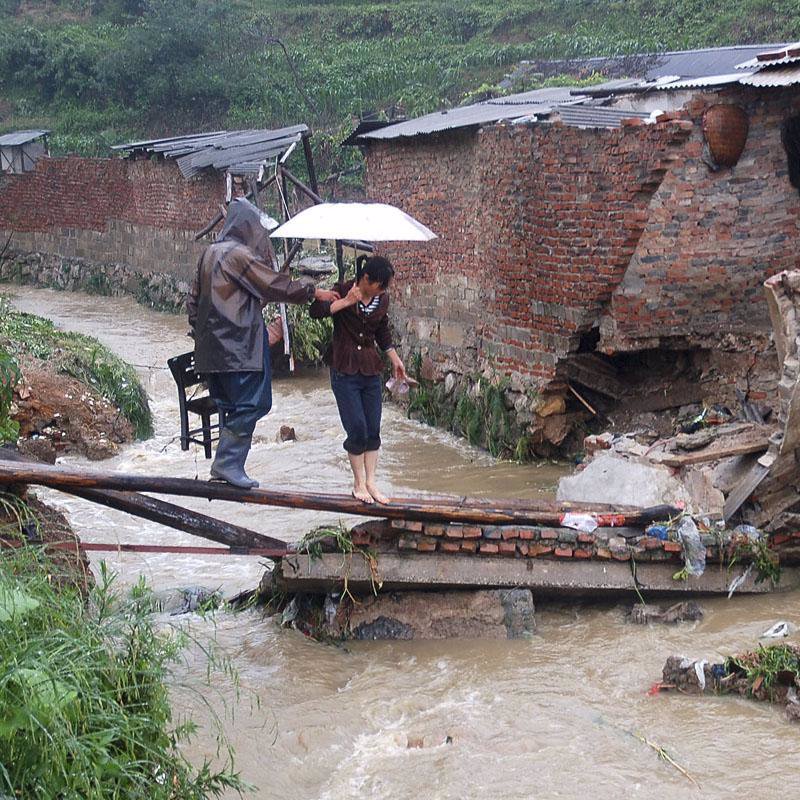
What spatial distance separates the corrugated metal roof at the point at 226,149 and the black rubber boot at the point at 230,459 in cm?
775

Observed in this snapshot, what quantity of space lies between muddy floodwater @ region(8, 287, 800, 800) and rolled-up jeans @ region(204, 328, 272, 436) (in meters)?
1.24

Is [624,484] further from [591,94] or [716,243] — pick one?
[591,94]

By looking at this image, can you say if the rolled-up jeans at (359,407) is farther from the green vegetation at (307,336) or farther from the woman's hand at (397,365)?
the green vegetation at (307,336)

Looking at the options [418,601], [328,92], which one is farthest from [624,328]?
[328,92]

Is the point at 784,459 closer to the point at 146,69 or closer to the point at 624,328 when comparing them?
the point at 624,328

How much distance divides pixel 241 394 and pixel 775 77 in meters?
4.78

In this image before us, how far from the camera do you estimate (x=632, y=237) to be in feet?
27.6

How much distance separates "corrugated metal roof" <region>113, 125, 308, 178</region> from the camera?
14570mm

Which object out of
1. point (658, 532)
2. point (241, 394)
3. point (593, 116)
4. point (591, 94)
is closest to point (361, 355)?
point (241, 394)

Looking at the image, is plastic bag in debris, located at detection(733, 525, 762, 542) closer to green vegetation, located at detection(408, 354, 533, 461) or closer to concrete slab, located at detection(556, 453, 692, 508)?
concrete slab, located at detection(556, 453, 692, 508)

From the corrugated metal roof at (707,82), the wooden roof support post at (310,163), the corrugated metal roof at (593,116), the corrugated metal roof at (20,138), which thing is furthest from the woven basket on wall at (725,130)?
the corrugated metal roof at (20,138)

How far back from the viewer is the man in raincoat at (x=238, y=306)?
5.38 m

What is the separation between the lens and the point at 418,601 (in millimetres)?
6340

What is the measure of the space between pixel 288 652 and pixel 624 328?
404cm
